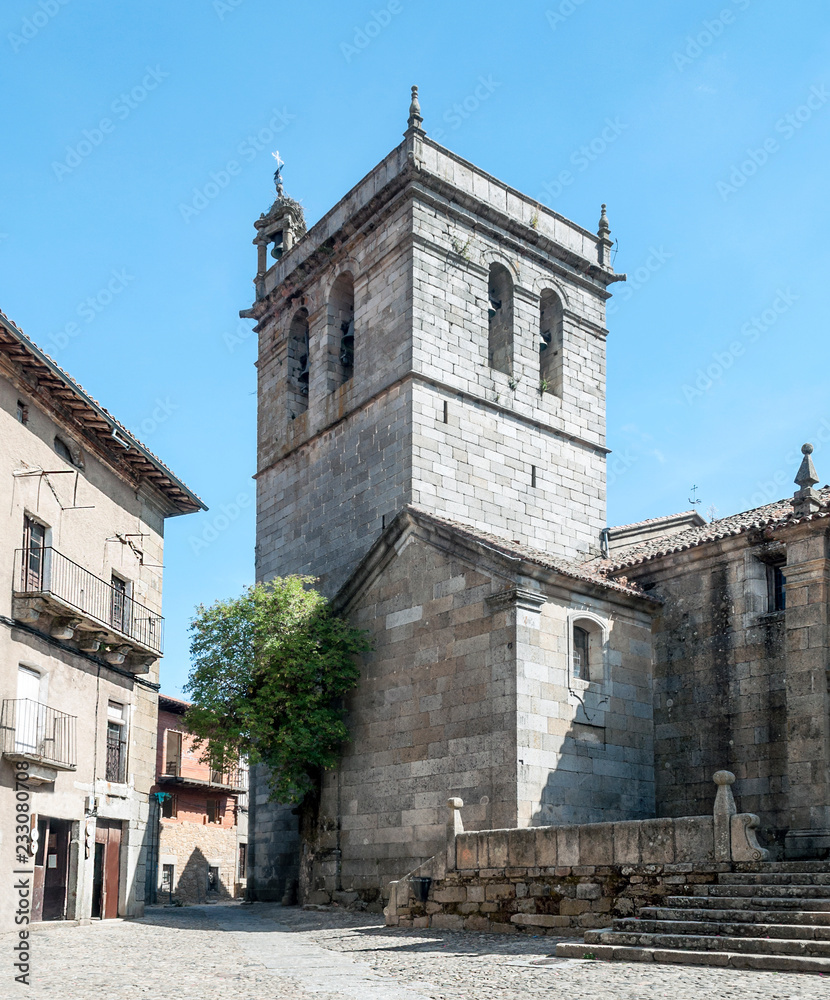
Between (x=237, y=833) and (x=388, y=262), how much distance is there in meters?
21.7

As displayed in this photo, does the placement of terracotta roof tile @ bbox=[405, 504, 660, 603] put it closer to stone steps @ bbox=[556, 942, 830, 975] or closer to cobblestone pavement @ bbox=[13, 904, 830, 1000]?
cobblestone pavement @ bbox=[13, 904, 830, 1000]

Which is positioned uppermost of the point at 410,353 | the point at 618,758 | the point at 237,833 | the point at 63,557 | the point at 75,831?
the point at 410,353

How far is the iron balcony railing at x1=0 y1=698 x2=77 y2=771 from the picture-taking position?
1630 cm

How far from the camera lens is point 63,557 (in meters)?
18.2

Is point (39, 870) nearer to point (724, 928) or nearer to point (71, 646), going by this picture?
point (71, 646)

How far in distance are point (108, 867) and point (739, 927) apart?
1222cm

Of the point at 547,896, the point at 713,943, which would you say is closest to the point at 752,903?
the point at 713,943

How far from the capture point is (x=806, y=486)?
16.9m

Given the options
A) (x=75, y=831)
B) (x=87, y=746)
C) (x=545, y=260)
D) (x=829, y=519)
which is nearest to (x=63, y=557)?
(x=87, y=746)

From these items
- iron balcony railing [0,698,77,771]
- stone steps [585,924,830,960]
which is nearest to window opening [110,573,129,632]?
iron balcony railing [0,698,77,771]

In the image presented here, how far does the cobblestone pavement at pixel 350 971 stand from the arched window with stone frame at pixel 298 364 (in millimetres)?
13990

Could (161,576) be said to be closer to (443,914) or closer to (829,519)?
(443,914)

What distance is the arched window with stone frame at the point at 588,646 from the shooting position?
60.2ft

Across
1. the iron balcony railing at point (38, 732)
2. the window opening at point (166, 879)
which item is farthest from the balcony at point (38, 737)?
the window opening at point (166, 879)
